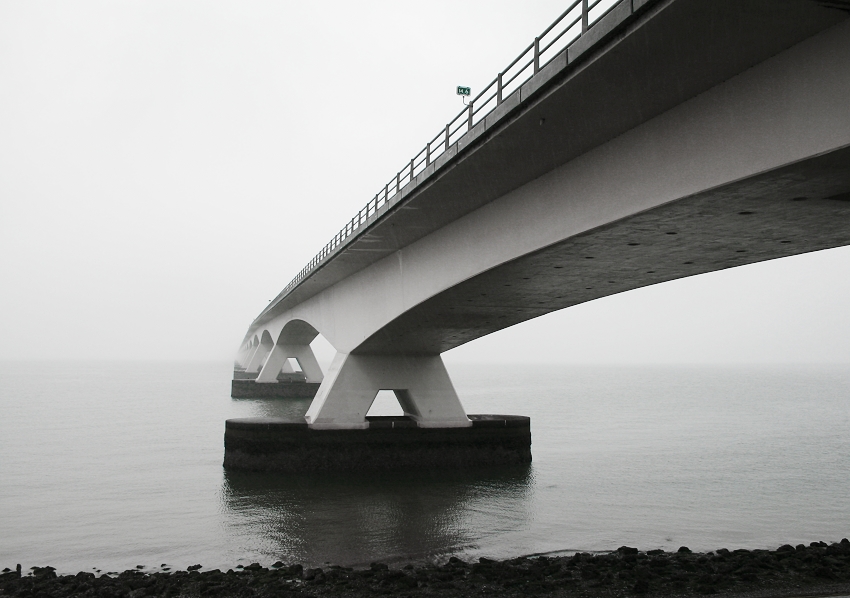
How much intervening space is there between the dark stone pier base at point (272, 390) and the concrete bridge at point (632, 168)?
36.5 m

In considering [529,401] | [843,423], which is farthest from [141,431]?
[843,423]

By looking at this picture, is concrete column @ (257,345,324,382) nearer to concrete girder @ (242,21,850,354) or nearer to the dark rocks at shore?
concrete girder @ (242,21,850,354)

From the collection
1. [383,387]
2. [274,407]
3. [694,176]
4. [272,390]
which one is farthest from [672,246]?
[272,390]

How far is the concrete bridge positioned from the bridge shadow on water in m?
5.22

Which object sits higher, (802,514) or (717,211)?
(717,211)

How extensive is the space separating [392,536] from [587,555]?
187 inches

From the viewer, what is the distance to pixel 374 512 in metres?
18.7

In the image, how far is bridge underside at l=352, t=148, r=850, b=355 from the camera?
29.9ft

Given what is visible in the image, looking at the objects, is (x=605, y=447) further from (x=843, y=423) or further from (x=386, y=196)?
(x=843, y=423)

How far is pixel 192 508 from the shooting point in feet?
62.5

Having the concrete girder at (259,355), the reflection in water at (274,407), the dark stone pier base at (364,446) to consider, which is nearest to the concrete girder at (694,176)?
the dark stone pier base at (364,446)

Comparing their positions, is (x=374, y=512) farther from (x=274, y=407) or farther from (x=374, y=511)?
(x=274, y=407)

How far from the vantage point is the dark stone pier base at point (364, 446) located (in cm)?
2323

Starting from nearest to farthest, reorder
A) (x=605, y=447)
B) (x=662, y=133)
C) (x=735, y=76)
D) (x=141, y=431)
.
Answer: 1. (x=735, y=76)
2. (x=662, y=133)
3. (x=605, y=447)
4. (x=141, y=431)
